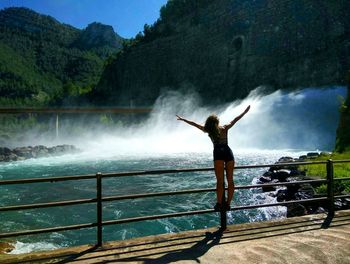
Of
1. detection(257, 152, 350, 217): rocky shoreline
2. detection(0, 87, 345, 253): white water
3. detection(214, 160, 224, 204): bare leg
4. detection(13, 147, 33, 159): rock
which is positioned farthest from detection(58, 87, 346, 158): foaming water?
detection(214, 160, 224, 204): bare leg

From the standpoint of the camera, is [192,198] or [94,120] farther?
[94,120]

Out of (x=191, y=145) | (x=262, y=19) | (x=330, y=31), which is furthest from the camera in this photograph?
(x=262, y=19)

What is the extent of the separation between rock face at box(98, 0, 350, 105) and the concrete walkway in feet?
209

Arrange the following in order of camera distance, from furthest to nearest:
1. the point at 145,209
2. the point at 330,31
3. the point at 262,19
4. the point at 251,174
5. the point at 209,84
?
1. the point at 209,84
2. the point at 262,19
3. the point at 330,31
4. the point at 251,174
5. the point at 145,209

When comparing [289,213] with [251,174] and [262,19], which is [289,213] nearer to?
[251,174]

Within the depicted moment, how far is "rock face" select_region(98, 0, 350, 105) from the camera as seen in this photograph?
233 ft

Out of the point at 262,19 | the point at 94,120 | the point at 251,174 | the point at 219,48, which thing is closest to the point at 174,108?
the point at 219,48

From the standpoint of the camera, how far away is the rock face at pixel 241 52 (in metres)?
70.9

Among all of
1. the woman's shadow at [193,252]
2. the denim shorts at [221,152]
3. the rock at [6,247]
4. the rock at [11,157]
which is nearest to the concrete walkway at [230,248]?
the woman's shadow at [193,252]

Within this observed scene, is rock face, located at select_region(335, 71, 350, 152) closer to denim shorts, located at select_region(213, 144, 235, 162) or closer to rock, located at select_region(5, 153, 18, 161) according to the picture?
denim shorts, located at select_region(213, 144, 235, 162)

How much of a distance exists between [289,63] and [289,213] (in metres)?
65.1

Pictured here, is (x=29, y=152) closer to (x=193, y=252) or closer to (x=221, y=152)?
(x=221, y=152)

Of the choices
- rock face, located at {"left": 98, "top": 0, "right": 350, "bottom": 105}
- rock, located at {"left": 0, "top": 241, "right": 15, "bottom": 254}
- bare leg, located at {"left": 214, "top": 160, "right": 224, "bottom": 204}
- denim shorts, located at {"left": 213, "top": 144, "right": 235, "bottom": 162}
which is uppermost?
rock face, located at {"left": 98, "top": 0, "right": 350, "bottom": 105}

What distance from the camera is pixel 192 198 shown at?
802 inches
